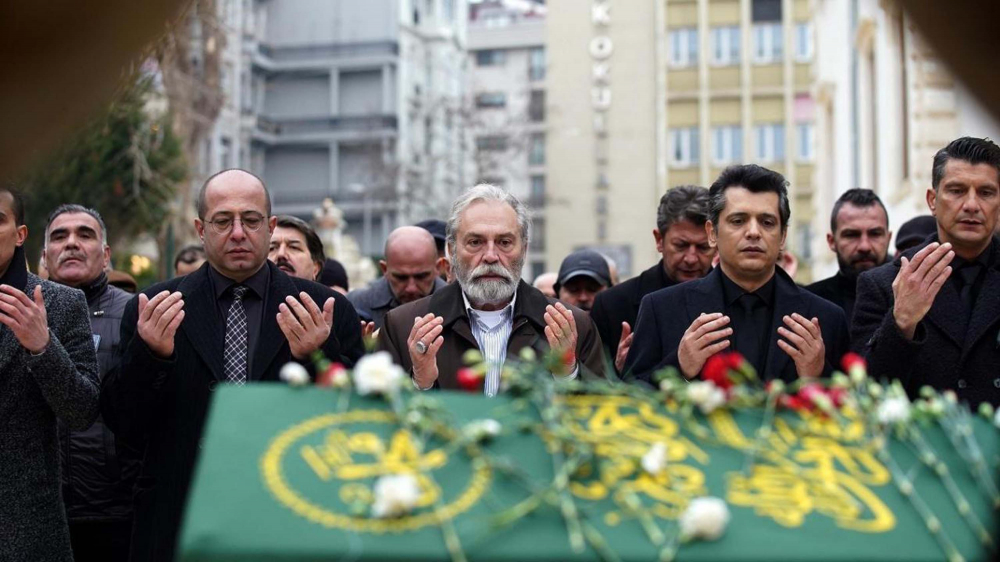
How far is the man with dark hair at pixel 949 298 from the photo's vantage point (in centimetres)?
536

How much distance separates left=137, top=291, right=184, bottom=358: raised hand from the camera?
5.52m

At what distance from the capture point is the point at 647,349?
19.3 feet

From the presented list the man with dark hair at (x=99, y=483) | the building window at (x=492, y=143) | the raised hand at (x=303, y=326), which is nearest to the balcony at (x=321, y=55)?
the building window at (x=492, y=143)

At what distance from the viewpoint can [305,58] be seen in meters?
71.4

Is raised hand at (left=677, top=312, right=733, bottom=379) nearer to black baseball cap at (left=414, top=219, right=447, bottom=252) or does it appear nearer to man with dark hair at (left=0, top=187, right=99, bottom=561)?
man with dark hair at (left=0, top=187, right=99, bottom=561)

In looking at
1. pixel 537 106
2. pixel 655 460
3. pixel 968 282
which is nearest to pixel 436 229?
pixel 968 282

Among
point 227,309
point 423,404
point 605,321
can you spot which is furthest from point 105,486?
point 423,404

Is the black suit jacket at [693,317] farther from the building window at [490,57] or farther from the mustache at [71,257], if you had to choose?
the building window at [490,57]

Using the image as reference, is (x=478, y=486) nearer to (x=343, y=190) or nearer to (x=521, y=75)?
(x=343, y=190)

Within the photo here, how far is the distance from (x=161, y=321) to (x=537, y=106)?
7449cm

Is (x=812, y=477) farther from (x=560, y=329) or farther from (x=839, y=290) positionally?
(x=839, y=290)

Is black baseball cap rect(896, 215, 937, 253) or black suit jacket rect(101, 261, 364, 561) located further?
black baseball cap rect(896, 215, 937, 253)

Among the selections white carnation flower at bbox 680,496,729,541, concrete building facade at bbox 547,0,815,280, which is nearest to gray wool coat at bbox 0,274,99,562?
white carnation flower at bbox 680,496,729,541

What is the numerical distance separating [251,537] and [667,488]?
37.0 inches
